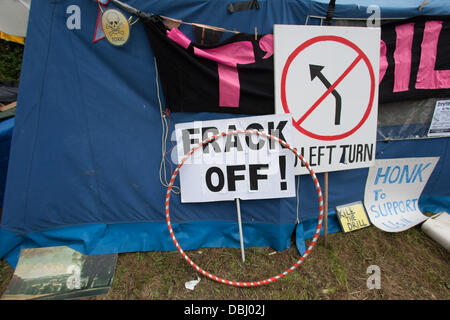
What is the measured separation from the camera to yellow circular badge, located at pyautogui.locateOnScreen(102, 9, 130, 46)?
1.97m

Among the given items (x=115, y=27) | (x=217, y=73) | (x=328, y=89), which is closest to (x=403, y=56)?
(x=328, y=89)

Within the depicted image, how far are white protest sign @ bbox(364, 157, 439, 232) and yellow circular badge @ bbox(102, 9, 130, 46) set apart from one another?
10.7 feet

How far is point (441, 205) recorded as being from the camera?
3150 mm

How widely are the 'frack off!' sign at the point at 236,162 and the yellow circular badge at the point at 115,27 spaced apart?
985mm

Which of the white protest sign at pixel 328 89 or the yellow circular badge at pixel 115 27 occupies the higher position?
the yellow circular badge at pixel 115 27

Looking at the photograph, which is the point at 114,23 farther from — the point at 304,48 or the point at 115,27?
the point at 304,48

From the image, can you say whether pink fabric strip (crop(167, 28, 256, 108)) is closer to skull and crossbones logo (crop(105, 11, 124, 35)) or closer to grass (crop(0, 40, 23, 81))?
skull and crossbones logo (crop(105, 11, 124, 35))

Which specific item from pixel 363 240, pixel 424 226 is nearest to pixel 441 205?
pixel 424 226

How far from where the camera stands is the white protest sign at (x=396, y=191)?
280cm

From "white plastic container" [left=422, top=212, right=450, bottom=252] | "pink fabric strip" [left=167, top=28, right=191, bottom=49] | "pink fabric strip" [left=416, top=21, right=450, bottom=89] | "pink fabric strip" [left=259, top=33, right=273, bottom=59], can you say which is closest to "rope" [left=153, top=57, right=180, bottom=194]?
"pink fabric strip" [left=167, top=28, right=191, bottom=49]

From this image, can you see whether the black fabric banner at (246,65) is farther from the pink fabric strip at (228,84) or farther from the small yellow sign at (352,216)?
the small yellow sign at (352,216)

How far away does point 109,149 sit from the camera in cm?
233

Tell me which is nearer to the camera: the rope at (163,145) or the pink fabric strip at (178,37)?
the pink fabric strip at (178,37)

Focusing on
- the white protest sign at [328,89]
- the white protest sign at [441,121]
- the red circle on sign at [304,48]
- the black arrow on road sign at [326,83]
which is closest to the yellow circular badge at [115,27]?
the white protest sign at [328,89]
